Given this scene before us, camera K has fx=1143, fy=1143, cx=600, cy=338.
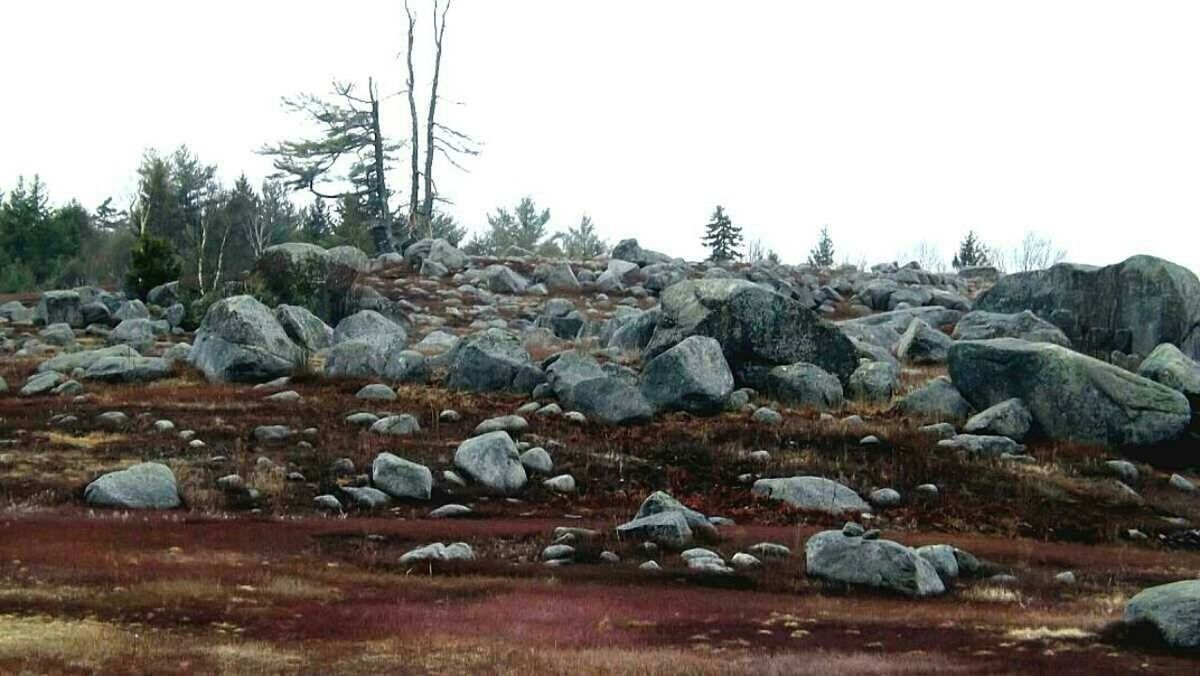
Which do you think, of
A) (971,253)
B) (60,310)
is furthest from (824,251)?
(60,310)

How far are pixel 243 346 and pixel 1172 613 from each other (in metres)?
24.1

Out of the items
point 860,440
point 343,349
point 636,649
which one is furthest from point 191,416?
point 636,649

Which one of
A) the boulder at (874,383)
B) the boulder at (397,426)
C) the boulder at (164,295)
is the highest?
the boulder at (164,295)

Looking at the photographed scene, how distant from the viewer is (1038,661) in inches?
433

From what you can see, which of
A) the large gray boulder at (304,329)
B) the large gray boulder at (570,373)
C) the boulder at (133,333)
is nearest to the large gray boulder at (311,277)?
the boulder at (133,333)

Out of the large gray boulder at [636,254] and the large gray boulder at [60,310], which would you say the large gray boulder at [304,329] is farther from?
the large gray boulder at [636,254]

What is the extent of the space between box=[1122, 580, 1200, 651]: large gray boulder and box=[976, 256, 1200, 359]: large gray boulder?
25.0 metres

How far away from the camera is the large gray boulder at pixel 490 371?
2884 cm

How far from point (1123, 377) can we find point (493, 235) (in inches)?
3023

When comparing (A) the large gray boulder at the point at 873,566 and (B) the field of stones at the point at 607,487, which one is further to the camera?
(A) the large gray boulder at the point at 873,566

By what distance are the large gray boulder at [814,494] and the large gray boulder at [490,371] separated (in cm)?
829

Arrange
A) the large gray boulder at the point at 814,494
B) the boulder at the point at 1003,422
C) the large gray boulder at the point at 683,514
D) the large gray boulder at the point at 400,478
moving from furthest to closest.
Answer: the boulder at the point at 1003,422 < the large gray boulder at the point at 814,494 < the large gray boulder at the point at 400,478 < the large gray boulder at the point at 683,514

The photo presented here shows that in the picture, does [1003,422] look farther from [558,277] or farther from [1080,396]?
[558,277]

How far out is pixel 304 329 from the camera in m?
34.3
